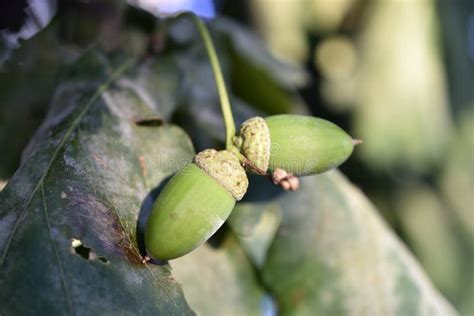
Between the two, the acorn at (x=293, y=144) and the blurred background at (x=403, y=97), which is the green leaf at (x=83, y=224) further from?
the blurred background at (x=403, y=97)

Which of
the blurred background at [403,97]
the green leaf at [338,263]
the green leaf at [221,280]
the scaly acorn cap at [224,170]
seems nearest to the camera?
the scaly acorn cap at [224,170]

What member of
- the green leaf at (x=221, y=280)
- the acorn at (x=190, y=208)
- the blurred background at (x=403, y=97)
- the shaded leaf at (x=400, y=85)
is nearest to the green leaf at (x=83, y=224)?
the acorn at (x=190, y=208)

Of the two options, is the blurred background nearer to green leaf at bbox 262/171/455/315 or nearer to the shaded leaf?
the shaded leaf

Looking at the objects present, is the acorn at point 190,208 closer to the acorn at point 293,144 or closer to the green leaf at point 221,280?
the acorn at point 293,144

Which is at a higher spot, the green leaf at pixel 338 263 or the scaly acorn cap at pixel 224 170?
the scaly acorn cap at pixel 224 170

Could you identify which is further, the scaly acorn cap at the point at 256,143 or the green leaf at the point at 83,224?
the scaly acorn cap at the point at 256,143

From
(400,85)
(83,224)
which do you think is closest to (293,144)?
(83,224)

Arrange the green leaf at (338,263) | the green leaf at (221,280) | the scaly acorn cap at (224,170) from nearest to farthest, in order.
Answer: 1. the scaly acorn cap at (224,170)
2. the green leaf at (221,280)
3. the green leaf at (338,263)

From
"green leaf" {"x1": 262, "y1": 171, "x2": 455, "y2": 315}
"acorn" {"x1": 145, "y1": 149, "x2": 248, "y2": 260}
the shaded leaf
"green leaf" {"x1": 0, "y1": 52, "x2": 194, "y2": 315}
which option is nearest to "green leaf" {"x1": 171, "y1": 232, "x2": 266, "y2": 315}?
"green leaf" {"x1": 262, "y1": 171, "x2": 455, "y2": 315}
